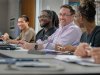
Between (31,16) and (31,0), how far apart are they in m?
0.45

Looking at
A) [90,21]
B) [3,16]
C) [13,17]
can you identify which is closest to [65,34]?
[90,21]

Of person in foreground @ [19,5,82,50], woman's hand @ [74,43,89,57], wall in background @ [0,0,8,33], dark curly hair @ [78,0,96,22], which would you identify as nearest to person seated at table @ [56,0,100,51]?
dark curly hair @ [78,0,96,22]

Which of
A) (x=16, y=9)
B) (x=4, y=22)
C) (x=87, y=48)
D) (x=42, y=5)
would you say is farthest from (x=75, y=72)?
(x=4, y=22)

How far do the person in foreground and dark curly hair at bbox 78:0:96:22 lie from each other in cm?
59

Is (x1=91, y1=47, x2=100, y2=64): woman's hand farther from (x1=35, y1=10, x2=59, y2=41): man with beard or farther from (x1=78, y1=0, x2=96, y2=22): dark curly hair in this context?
(x1=35, y1=10, x2=59, y2=41): man with beard

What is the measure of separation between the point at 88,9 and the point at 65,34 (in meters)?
0.85

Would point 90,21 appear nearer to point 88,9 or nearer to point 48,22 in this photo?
point 88,9

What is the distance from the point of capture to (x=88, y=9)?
228 cm

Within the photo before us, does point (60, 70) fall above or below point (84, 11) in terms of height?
below

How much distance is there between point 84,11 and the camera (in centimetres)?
228

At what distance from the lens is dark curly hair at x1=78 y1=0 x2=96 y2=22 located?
7.43ft

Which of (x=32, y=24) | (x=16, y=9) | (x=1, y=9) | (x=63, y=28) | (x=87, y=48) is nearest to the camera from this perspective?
(x=87, y=48)

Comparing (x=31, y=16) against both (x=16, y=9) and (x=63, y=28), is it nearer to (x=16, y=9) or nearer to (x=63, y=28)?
(x=16, y=9)

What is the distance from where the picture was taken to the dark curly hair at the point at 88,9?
227 cm
